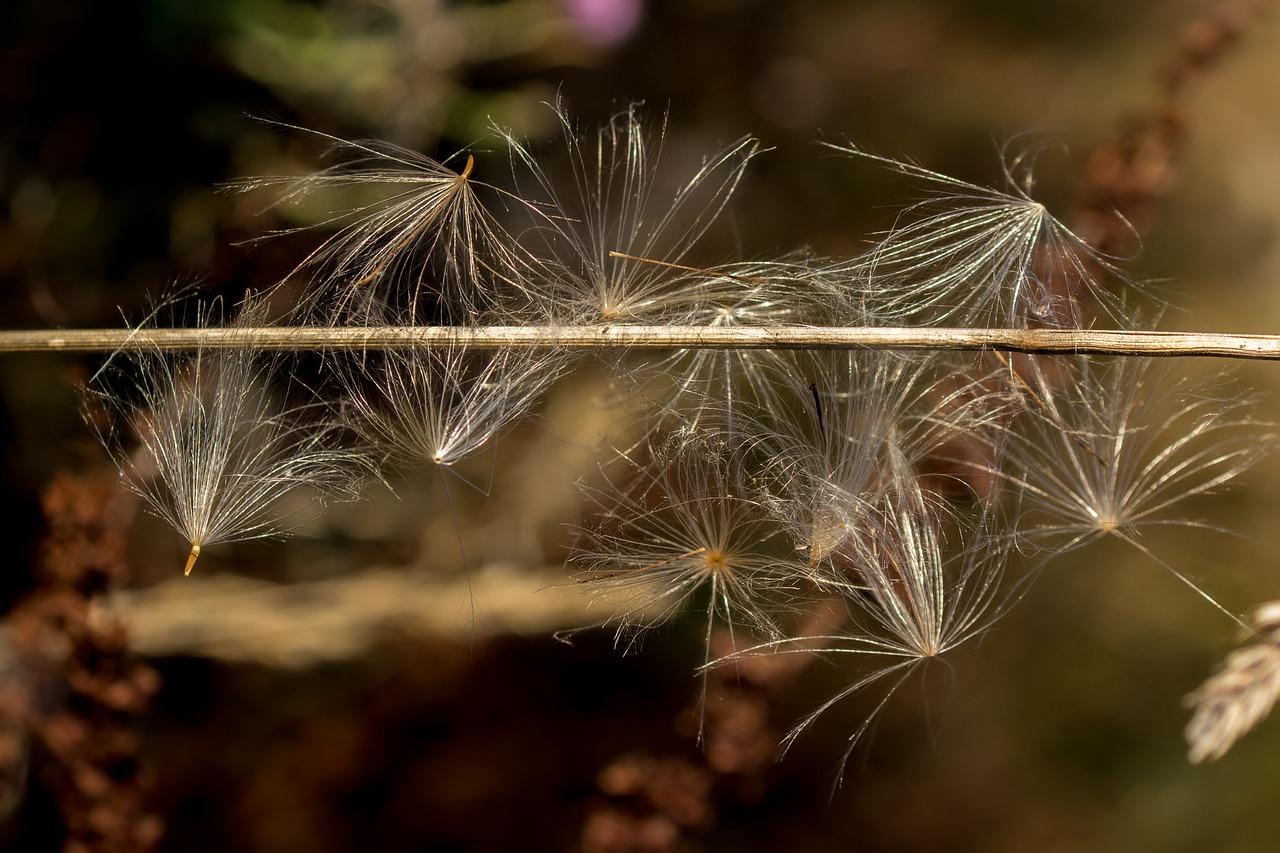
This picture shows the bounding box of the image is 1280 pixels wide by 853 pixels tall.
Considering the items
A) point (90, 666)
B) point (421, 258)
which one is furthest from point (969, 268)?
point (90, 666)

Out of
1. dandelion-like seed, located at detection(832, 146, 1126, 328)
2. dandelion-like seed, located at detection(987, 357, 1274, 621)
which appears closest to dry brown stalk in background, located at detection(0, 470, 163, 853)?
Result: dandelion-like seed, located at detection(832, 146, 1126, 328)

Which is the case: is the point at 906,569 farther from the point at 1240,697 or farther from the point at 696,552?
the point at 1240,697

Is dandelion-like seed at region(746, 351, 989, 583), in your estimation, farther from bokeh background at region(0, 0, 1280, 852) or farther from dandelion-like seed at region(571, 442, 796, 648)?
bokeh background at region(0, 0, 1280, 852)

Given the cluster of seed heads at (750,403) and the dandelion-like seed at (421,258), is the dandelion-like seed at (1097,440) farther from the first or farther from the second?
the dandelion-like seed at (421,258)

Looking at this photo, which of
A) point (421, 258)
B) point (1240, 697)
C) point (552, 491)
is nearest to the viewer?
point (1240, 697)

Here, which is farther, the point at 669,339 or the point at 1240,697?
the point at 1240,697

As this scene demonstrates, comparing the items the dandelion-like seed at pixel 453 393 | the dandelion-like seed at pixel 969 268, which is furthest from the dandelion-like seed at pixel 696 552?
the dandelion-like seed at pixel 969 268
